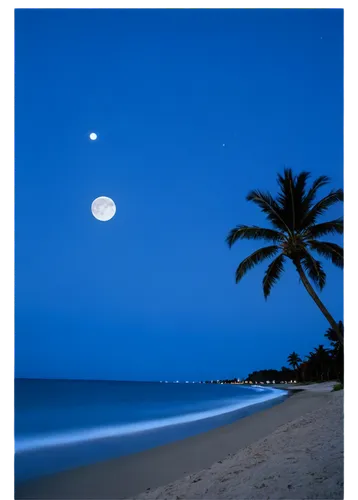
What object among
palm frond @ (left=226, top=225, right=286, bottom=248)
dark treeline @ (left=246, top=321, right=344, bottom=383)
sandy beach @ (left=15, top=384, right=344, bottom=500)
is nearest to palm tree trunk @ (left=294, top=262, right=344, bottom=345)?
palm frond @ (left=226, top=225, right=286, bottom=248)

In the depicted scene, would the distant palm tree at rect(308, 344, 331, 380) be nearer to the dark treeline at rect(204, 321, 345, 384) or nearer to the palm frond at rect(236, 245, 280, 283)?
the dark treeline at rect(204, 321, 345, 384)

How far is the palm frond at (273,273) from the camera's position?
4293 mm

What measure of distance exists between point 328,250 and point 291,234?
496 mm

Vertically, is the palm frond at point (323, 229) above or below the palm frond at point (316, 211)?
below

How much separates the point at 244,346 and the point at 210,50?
264 cm

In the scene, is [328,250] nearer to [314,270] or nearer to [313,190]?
[314,270]

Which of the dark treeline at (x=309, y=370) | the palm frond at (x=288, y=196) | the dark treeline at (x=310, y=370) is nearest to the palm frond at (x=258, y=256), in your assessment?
the palm frond at (x=288, y=196)

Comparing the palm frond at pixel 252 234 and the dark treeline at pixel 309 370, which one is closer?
the palm frond at pixel 252 234

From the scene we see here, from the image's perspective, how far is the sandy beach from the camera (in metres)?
2.46

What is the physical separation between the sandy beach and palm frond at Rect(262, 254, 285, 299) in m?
1.09

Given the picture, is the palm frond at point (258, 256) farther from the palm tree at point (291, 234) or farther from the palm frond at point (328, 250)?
the palm frond at point (328, 250)

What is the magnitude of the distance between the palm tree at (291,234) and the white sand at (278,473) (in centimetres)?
111

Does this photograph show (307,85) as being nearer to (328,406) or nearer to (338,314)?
(338,314)

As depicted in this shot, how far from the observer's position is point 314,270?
415 cm
